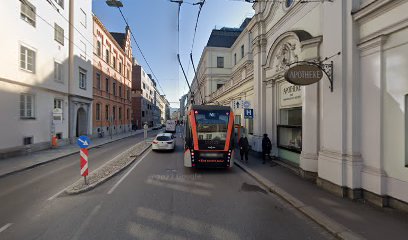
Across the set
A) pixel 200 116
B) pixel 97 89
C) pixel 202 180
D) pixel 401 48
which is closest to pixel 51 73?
pixel 97 89

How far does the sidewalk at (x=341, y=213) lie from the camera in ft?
14.1

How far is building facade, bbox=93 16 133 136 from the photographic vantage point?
2694cm

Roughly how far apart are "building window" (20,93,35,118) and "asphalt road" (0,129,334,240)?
7546mm

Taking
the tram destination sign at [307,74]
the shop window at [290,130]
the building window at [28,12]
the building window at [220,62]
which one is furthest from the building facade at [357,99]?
the building window at [220,62]

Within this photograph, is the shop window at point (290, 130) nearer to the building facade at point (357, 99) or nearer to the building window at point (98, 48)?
the building facade at point (357, 99)

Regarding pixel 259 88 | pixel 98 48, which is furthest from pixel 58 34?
pixel 259 88

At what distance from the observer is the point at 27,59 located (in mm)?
14680

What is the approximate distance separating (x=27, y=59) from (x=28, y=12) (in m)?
2.91

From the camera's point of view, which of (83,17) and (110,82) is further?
(110,82)

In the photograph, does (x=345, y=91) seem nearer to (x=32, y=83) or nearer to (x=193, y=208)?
(x=193, y=208)

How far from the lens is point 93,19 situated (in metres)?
24.8

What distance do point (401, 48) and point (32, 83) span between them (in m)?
18.3

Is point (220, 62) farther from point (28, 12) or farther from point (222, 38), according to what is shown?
point (28, 12)

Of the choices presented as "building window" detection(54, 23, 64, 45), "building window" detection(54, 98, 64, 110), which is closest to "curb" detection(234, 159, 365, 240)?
"building window" detection(54, 98, 64, 110)
